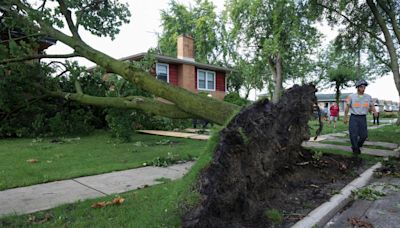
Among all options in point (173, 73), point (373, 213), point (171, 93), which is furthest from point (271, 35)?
point (373, 213)

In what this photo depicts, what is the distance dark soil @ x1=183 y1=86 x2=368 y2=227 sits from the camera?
2.66 meters

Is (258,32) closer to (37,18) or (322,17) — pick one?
(322,17)

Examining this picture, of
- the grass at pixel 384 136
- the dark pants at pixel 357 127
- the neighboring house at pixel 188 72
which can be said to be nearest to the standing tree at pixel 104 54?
the dark pants at pixel 357 127

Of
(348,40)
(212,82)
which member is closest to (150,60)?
(348,40)

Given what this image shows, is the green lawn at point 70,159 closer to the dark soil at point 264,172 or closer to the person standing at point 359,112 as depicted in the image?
the dark soil at point 264,172

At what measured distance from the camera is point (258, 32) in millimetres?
26781

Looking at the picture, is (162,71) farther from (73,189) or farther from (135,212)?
(135,212)

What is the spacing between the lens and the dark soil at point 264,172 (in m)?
2.66

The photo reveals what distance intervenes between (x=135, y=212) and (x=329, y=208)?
230 centimetres

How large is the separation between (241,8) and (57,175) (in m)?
24.3

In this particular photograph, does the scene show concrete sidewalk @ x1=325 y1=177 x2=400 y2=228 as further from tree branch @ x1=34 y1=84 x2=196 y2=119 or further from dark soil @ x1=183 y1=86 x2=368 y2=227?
tree branch @ x1=34 y1=84 x2=196 y2=119

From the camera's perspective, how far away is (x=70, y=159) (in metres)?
6.26

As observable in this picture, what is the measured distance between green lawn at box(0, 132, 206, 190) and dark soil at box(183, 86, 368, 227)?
9.26ft

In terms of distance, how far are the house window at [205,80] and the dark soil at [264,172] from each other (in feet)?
60.8
